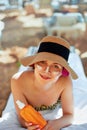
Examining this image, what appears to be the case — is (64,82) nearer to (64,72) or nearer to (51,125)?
(64,72)

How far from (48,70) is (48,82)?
72 mm

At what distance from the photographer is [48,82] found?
95 centimetres

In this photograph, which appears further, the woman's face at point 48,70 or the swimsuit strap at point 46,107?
the swimsuit strap at point 46,107

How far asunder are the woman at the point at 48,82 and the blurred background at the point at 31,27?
80cm

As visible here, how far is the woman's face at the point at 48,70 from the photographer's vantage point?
0.90 m

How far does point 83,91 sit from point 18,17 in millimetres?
3253

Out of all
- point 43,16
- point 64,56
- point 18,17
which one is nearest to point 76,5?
point 43,16

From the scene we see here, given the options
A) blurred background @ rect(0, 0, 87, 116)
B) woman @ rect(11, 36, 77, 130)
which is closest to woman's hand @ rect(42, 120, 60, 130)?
woman @ rect(11, 36, 77, 130)

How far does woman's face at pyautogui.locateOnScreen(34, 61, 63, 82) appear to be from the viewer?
0.90 metres

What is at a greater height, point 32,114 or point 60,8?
point 60,8

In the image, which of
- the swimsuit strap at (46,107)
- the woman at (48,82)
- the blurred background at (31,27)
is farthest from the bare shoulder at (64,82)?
the blurred background at (31,27)

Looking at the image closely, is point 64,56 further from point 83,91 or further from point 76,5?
point 76,5

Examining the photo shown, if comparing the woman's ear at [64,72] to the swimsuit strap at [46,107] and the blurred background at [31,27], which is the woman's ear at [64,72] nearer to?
the swimsuit strap at [46,107]

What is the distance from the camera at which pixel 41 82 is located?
0.96m
